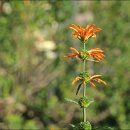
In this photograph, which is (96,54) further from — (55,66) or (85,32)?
(55,66)

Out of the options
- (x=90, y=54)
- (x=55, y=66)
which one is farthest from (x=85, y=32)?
(x=55, y=66)

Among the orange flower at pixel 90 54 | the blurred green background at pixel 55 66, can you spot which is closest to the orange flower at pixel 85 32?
the orange flower at pixel 90 54

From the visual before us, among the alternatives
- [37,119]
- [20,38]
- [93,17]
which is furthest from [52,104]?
[93,17]

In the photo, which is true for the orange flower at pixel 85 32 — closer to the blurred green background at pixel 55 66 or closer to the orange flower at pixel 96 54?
the orange flower at pixel 96 54

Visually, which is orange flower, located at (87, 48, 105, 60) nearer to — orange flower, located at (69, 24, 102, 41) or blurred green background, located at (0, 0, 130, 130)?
orange flower, located at (69, 24, 102, 41)

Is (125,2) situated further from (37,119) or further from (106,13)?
(37,119)

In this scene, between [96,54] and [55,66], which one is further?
[55,66]

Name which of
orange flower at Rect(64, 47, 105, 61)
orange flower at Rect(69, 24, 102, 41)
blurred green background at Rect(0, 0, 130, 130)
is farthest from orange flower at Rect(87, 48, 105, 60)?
blurred green background at Rect(0, 0, 130, 130)

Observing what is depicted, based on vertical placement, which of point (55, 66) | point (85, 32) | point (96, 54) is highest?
point (55, 66)

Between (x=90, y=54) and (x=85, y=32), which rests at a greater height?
(x=85, y=32)
